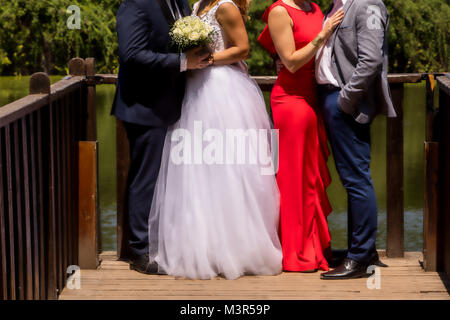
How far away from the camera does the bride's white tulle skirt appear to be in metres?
3.62

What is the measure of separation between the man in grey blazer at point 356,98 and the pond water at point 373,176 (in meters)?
5.06

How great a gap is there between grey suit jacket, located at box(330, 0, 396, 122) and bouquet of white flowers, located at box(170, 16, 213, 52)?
0.60m

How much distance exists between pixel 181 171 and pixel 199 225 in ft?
0.89

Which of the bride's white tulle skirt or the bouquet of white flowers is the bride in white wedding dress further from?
the bouquet of white flowers

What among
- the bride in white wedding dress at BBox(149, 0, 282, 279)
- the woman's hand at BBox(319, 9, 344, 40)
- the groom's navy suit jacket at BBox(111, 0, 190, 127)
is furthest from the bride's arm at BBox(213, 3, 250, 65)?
the woman's hand at BBox(319, 9, 344, 40)

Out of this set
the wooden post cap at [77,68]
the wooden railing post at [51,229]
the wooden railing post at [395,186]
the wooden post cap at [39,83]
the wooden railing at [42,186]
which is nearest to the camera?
the wooden railing at [42,186]

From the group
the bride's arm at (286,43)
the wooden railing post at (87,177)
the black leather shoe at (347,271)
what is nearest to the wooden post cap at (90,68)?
the wooden railing post at (87,177)

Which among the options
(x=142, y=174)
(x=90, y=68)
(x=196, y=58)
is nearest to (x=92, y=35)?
(x=90, y=68)

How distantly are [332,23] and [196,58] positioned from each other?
646 millimetres

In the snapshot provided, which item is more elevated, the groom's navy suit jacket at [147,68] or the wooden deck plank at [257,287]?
the groom's navy suit jacket at [147,68]

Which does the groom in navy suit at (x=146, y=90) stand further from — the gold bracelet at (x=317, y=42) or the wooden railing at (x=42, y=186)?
the gold bracelet at (x=317, y=42)

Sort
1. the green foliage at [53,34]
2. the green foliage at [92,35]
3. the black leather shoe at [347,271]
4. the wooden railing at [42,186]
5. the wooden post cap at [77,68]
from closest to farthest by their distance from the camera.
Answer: the wooden railing at [42,186]
the black leather shoe at [347,271]
the wooden post cap at [77,68]
the green foliage at [53,34]
the green foliage at [92,35]

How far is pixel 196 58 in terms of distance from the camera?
140 inches

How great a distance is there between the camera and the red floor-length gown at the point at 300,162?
3707 mm
